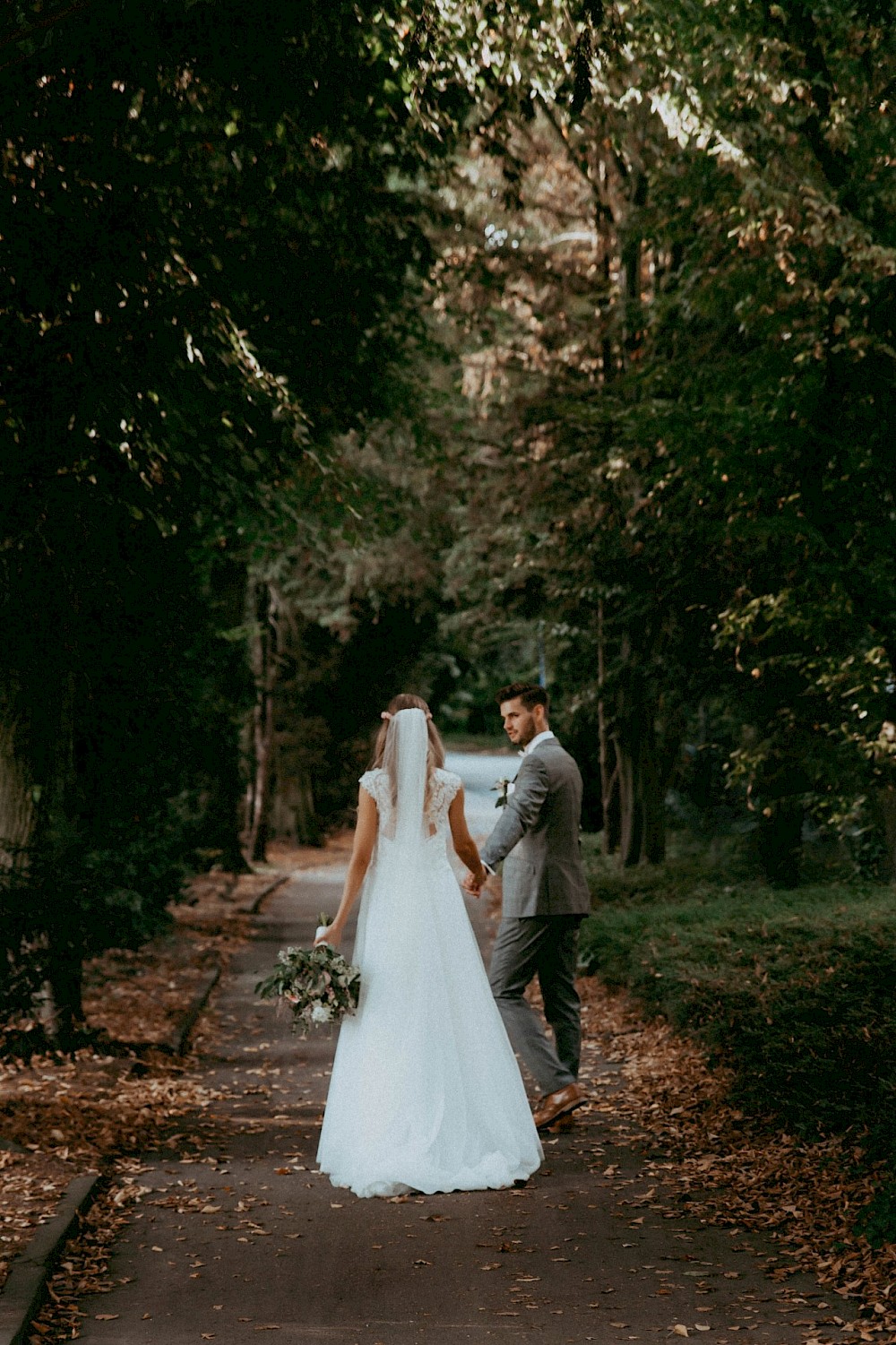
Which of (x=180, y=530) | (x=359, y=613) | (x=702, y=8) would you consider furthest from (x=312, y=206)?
(x=359, y=613)

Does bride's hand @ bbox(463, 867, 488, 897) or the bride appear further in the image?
bride's hand @ bbox(463, 867, 488, 897)

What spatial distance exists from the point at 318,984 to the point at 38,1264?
7.35ft

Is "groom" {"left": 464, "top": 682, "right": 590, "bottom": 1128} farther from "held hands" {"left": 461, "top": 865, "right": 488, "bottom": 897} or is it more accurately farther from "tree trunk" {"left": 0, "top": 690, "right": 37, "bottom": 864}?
"tree trunk" {"left": 0, "top": 690, "right": 37, "bottom": 864}

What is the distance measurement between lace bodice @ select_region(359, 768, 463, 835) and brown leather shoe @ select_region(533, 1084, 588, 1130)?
178 cm

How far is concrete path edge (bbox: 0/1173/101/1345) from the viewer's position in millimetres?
4922

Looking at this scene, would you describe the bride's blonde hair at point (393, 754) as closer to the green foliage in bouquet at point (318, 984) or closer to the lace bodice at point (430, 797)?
the lace bodice at point (430, 797)

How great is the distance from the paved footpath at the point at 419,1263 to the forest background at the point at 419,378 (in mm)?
1887

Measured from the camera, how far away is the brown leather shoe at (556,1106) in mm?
8227

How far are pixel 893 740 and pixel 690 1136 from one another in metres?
3.23

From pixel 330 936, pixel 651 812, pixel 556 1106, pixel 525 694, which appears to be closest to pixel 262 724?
pixel 651 812

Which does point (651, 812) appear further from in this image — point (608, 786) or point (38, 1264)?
point (38, 1264)

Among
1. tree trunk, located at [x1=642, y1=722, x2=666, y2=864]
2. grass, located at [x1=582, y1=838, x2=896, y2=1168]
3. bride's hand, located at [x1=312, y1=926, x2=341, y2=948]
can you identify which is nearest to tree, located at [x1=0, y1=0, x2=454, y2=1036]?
bride's hand, located at [x1=312, y1=926, x2=341, y2=948]

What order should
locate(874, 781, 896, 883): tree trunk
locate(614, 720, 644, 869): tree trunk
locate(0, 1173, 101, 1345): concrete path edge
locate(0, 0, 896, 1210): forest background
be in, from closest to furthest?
locate(0, 1173, 101, 1345): concrete path edge < locate(0, 0, 896, 1210): forest background < locate(874, 781, 896, 883): tree trunk < locate(614, 720, 644, 869): tree trunk

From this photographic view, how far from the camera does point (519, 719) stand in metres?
8.64
